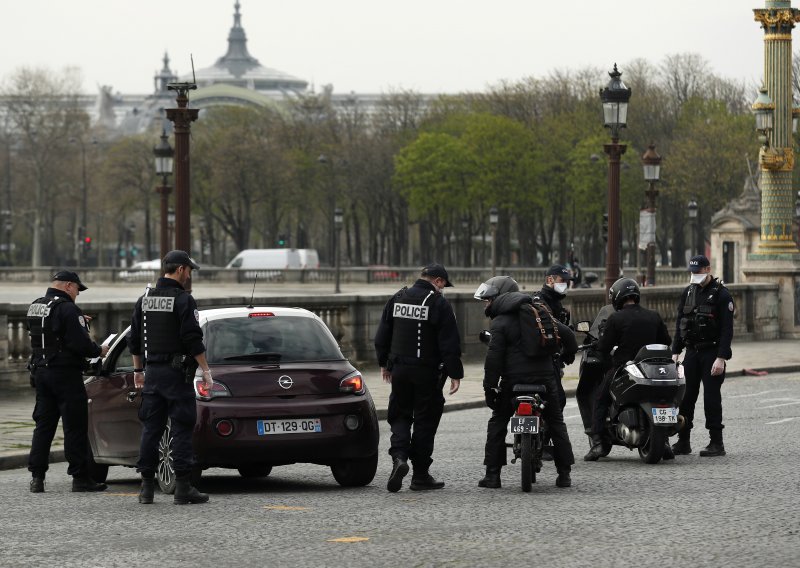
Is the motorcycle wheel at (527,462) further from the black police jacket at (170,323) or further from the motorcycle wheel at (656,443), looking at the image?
the black police jacket at (170,323)

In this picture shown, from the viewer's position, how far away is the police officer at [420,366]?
12531 millimetres

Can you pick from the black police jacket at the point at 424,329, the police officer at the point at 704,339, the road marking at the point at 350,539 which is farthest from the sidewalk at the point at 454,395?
the road marking at the point at 350,539

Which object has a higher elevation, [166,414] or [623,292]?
[623,292]

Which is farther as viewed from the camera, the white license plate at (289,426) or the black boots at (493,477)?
the black boots at (493,477)

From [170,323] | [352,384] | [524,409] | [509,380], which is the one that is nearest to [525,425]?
[524,409]

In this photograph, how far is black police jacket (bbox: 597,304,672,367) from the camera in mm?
14578

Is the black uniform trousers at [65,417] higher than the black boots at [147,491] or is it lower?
higher

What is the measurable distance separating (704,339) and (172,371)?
18.4ft

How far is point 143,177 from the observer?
98625 mm

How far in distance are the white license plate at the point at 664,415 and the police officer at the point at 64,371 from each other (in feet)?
14.7

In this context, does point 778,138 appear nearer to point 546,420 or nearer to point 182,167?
point 182,167

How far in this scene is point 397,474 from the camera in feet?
40.5

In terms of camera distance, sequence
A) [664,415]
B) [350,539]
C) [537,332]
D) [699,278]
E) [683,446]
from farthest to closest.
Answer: [699,278], [683,446], [664,415], [537,332], [350,539]

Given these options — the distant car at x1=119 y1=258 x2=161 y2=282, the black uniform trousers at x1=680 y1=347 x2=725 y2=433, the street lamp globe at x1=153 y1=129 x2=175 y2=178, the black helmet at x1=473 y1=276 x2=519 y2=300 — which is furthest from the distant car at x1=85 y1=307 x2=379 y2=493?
the distant car at x1=119 y1=258 x2=161 y2=282
